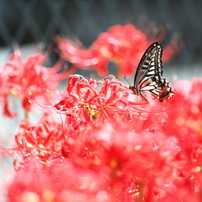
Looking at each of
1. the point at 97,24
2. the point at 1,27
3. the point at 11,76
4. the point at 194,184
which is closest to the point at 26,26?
the point at 1,27

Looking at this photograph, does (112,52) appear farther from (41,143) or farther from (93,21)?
(93,21)

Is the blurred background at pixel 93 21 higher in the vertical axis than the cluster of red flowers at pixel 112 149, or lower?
lower

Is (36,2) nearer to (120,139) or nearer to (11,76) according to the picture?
(11,76)

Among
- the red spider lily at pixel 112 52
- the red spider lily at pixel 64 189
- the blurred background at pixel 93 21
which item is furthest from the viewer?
the blurred background at pixel 93 21

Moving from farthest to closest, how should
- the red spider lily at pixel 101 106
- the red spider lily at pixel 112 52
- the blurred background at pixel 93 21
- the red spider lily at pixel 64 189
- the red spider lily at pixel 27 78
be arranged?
the blurred background at pixel 93 21 < the red spider lily at pixel 112 52 < the red spider lily at pixel 27 78 < the red spider lily at pixel 101 106 < the red spider lily at pixel 64 189

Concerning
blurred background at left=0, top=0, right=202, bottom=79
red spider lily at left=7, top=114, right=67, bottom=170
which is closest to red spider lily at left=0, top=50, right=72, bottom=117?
red spider lily at left=7, top=114, right=67, bottom=170

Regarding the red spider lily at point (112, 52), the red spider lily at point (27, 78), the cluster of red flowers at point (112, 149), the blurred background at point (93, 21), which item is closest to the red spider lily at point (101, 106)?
the cluster of red flowers at point (112, 149)

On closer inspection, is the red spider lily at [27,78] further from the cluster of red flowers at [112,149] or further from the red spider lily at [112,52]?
the red spider lily at [112,52]
